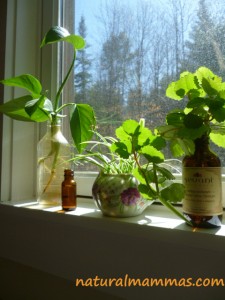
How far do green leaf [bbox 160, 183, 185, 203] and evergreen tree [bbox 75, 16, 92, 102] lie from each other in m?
0.54

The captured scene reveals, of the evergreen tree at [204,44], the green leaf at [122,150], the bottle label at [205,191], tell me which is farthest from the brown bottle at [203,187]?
the evergreen tree at [204,44]

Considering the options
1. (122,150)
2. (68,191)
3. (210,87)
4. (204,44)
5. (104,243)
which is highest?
(204,44)

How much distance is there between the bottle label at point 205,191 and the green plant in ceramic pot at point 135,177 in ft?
0.09

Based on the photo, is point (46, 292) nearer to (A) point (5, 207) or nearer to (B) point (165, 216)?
(A) point (5, 207)

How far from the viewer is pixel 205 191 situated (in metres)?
0.47

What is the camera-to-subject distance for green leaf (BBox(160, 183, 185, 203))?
47 cm

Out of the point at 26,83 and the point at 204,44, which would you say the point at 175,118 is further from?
the point at 26,83

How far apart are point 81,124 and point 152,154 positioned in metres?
0.26

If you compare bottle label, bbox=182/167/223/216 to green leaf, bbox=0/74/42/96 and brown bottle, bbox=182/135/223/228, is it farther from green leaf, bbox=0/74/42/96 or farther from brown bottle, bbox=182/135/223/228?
green leaf, bbox=0/74/42/96

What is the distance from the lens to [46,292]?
78 centimetres

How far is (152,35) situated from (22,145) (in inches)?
22.2

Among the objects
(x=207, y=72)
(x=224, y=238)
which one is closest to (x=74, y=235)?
(x=224, y=238)

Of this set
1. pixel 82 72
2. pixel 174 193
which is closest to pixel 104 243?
pixel 174 193

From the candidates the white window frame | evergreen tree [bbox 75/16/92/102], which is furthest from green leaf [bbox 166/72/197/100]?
the white window frame
